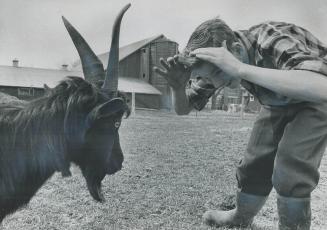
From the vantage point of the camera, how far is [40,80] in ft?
8.82

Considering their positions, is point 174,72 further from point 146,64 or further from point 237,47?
point 146,64

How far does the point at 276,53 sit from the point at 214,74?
32 centimetres

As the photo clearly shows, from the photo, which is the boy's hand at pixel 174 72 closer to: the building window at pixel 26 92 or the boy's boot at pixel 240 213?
the boy's boot at pixel 240 213

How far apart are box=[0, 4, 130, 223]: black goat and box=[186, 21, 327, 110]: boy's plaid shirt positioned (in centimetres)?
48

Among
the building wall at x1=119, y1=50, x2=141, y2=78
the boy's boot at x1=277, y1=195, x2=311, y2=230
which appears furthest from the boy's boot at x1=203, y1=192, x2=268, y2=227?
the building wall at x1=119, y1=50, x2=141, y2=78

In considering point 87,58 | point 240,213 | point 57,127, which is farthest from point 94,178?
point 240,213

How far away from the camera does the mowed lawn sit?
85.4 inches

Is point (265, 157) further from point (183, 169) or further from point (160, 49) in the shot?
point (183, 169)

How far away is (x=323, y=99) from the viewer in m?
1.46

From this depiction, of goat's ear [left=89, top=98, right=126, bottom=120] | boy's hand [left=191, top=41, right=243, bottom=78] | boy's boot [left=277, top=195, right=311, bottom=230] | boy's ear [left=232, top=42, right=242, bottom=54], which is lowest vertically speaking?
boy's boot [left=277, top=195, right=311, bottom=230]

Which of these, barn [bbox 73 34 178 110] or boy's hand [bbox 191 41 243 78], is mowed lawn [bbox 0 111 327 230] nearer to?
barn [bbox 73 34 178 110]

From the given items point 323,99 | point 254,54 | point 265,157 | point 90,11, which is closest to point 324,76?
point 323,99

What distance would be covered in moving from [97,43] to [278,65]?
1.07 metres

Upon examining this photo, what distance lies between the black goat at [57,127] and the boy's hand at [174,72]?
0.24m
